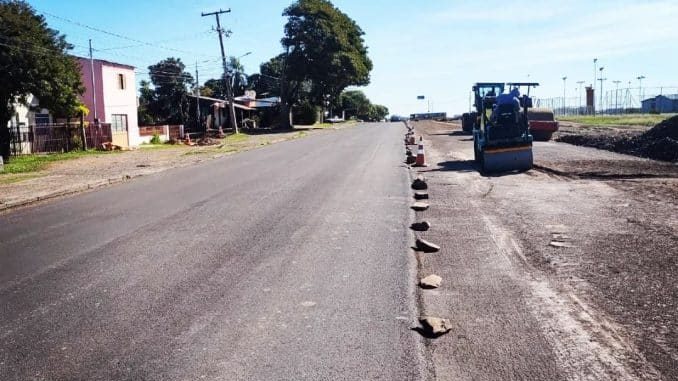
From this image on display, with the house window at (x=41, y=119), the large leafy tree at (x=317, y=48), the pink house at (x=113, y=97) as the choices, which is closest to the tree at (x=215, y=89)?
the large leafy tree at (x=317, y=48)

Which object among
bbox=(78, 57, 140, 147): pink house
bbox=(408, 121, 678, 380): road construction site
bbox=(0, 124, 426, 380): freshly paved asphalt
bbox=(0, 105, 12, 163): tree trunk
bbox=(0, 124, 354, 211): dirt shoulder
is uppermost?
bbox=(78, 57, 140, 147): pink house

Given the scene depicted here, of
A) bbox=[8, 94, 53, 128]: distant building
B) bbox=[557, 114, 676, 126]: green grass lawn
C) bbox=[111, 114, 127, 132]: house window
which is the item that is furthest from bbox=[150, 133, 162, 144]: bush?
bbox=[557, 114, 676, 126]: green grass lawn

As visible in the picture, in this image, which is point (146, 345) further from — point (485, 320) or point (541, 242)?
point (541, 242)

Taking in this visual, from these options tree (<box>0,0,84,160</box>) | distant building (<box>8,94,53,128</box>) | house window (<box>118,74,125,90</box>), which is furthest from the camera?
house window (<box>118,74,125,90</box>)

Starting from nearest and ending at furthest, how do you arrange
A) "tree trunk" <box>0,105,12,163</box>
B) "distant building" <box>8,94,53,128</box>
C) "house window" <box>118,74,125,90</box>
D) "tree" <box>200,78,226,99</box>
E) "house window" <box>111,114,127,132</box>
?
1. "tree trunk" <box>0,105,12,163</box>
2. "distant building" <box>8,94,53,128</box>
3. "house window" <box>111,114,127,132</box>
4. "house window" <box>118,74,125,90</box>
5. "tree" <box>200,78,226,99</box>

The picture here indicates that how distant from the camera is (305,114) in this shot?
7856 centimetres

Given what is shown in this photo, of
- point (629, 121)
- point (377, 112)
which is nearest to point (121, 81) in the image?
point (629, 121)

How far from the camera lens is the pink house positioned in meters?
41.8

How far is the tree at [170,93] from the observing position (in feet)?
227

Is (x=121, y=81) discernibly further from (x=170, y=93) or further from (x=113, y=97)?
(x=170, y=93)

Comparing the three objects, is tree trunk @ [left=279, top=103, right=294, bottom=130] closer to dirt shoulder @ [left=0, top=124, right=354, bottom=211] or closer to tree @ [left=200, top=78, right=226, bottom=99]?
tree @ [left=200, top=78, right=226, bottom=99]

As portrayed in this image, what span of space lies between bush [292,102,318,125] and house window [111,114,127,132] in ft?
119

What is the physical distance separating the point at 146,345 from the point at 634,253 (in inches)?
226

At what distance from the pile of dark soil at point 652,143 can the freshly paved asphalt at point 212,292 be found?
1271 cm
